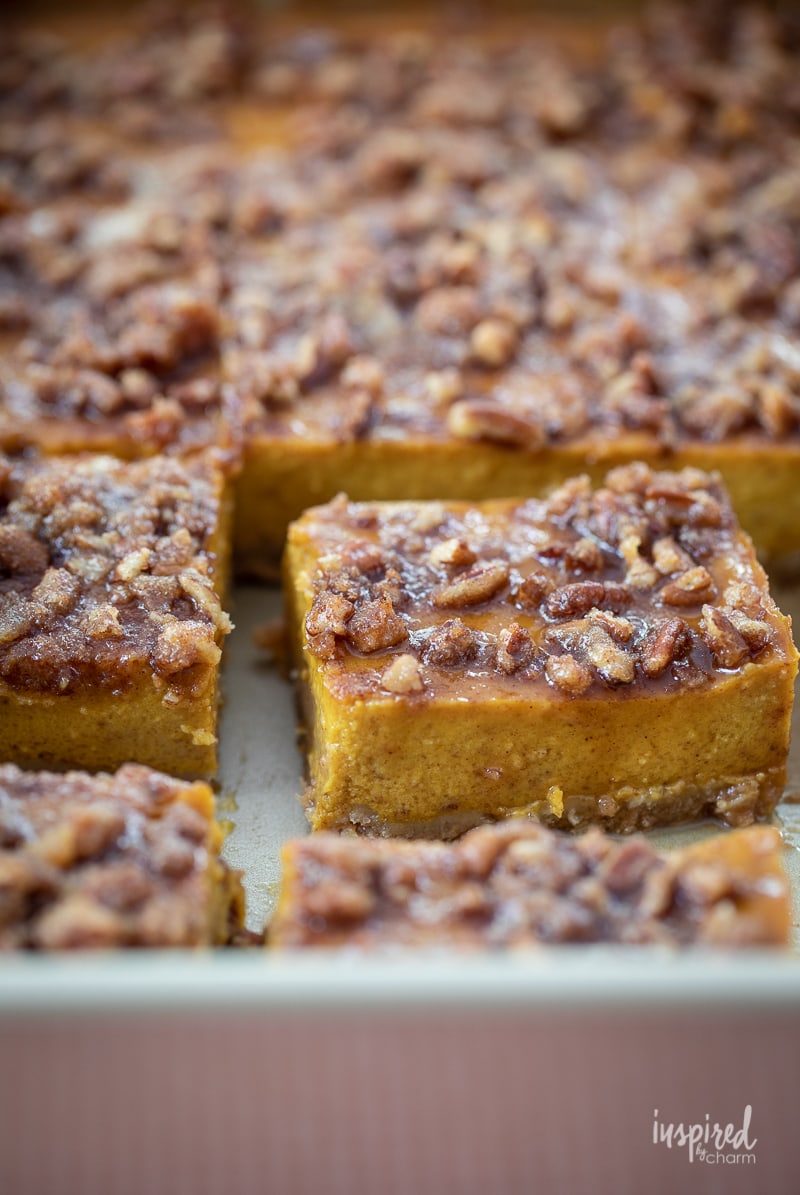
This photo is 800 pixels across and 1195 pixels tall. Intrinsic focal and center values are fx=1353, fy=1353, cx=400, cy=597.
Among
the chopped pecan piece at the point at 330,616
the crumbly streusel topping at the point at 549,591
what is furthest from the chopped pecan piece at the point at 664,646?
the chopped pecan piece at the point at 330,616

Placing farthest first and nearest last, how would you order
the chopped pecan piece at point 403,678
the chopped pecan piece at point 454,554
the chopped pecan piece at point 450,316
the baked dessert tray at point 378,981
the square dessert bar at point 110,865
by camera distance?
1. the chopped pecan piece at point 450,316
2. the chopped pecan piece at point 454,554
3. the chopped pecan piece at point 403,678
4. the square dessert bar at point 110,865
5. the baked dessert tray at point 378,981

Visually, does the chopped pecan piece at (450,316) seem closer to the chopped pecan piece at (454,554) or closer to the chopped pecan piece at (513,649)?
the chopped pecan piece at (454,554)

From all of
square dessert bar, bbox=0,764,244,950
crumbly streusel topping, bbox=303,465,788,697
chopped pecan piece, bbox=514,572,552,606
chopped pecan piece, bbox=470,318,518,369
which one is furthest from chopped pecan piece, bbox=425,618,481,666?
chopped pecan piece, bbox=470,318,518,369

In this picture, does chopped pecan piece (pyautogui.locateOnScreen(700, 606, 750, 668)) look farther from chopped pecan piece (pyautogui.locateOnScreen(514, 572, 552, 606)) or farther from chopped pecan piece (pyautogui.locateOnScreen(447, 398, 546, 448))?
chopped pecan piece (pyautogui.locateOnScreen(447, 398, 546, 448))

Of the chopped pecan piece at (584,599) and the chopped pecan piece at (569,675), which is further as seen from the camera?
the chopped pecan piece at (584,599)

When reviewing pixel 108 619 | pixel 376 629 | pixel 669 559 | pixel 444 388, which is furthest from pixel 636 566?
pixel 108 619

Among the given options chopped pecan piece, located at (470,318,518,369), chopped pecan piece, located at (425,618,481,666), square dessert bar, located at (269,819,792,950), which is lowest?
square dessert bar, located at (269,819,792,950)
